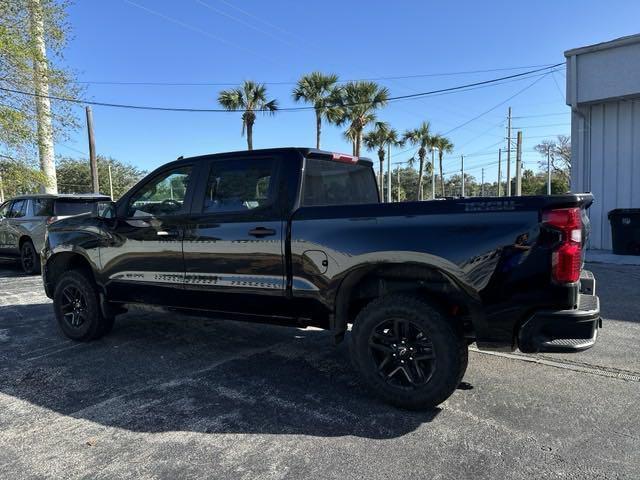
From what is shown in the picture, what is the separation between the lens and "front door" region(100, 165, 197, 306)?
482 centimetres

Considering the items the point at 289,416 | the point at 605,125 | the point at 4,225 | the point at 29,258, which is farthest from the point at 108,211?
the point at 605,125

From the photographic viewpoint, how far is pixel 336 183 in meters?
4.75

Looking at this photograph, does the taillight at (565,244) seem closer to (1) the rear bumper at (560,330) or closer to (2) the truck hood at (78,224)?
(1) the rear bumper at (560,330)

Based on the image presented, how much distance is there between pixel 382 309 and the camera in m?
3.70

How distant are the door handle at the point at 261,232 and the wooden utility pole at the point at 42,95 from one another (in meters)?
14.3

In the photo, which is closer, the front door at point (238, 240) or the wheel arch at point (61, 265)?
the front door at point (238, 240)

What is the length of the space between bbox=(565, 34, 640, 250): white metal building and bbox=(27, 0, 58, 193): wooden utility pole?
49.5 ft

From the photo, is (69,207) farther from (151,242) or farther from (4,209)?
(151,242)

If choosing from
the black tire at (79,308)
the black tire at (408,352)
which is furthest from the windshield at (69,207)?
the black tire at (408,352)

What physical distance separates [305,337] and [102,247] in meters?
2.44

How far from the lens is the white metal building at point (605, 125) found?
1248cm

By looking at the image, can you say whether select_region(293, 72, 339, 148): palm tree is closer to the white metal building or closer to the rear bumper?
the white metal building

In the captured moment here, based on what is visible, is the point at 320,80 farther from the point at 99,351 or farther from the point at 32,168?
the point at 99,351

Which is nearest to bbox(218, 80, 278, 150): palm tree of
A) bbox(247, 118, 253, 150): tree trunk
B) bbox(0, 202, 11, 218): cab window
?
bbox(247, 118, 253, 150): tree trunk
